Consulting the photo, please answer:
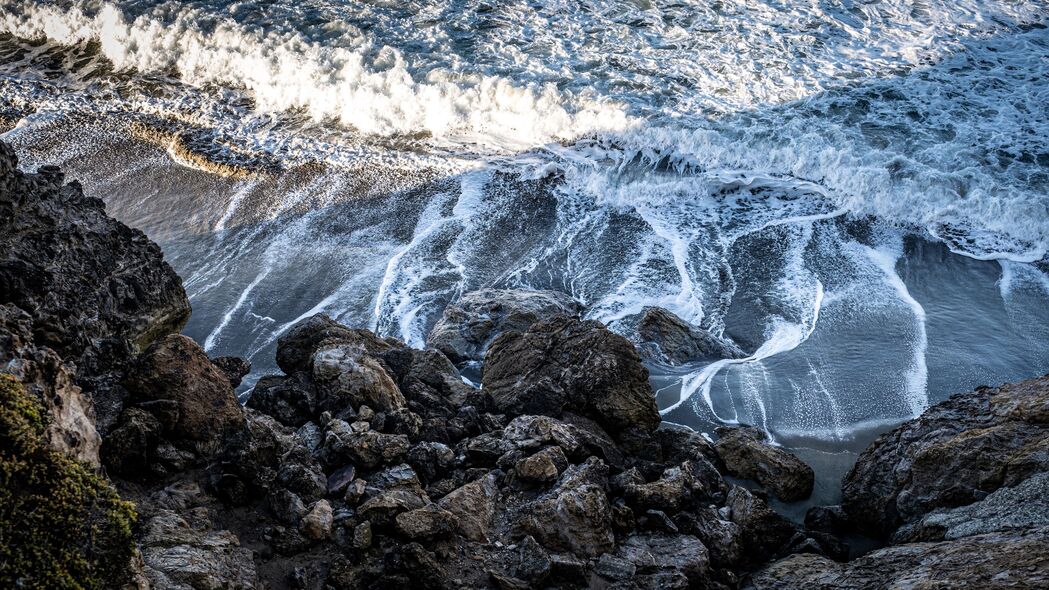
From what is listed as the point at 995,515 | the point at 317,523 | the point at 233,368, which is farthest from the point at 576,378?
the point at 995,515

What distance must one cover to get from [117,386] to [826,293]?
785cm

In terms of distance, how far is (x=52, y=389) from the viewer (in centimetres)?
372

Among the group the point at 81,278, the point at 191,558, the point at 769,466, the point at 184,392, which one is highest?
the point at 81,278

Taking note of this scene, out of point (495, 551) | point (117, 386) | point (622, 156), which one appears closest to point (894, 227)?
point (622, 156)

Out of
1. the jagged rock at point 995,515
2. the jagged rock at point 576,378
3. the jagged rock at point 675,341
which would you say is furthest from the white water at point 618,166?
the jagged rock at point 995,515

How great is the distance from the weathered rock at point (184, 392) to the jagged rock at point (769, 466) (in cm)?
395

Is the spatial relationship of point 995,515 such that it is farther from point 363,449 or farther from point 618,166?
point 618,166

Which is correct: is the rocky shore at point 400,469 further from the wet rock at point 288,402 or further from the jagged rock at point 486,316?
the jagged rock at point 486,316

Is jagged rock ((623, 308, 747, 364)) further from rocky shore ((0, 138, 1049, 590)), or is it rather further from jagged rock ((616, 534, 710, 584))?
jagged rock ((616, 534, 710, 584))

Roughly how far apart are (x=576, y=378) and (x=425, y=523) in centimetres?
252

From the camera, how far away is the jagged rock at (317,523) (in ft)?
16.2

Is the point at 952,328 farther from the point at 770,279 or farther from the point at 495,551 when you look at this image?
the point at 495,551

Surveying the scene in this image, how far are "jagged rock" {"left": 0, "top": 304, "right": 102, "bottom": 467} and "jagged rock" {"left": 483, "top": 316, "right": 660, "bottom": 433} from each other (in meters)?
3.74

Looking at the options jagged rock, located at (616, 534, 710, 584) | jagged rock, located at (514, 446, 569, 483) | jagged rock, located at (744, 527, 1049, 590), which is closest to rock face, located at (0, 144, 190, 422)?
jagged rock, located at (514, 446, 569, 483)
